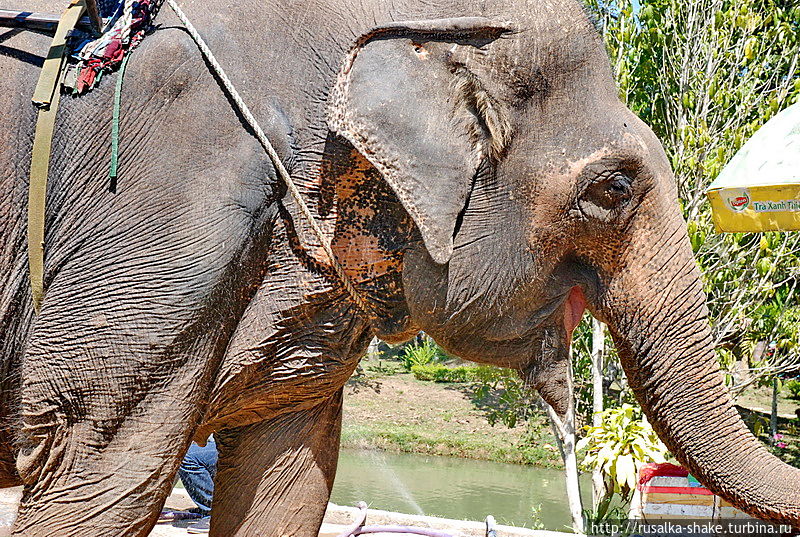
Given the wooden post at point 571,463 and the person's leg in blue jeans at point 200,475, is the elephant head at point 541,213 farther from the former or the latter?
the wooden post at point 571,463

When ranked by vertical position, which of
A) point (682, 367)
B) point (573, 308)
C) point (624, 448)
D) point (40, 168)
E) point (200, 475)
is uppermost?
point (40, 168)

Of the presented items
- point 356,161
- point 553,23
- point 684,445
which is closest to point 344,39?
point 356,161

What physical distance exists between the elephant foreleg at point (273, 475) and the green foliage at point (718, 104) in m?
4.53

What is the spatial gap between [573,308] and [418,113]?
621mm

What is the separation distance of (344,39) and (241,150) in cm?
35

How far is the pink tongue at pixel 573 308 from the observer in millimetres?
2266

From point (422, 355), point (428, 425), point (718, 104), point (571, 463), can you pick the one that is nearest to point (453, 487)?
point (428, 425)

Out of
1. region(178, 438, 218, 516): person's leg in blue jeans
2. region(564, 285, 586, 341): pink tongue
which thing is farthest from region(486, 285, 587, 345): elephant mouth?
region(178, 438, 218, 516): person's leg in blue jeans

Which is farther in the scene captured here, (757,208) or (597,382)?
(597,382)

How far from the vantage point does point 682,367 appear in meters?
2.19

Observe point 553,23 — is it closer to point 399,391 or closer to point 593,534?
point 593,534

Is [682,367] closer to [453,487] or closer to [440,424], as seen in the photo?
[453,487]

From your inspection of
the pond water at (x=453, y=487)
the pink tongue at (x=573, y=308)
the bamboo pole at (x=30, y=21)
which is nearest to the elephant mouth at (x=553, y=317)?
the pink tongue at (x=573, y=308)

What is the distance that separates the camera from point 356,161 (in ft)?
6.82
